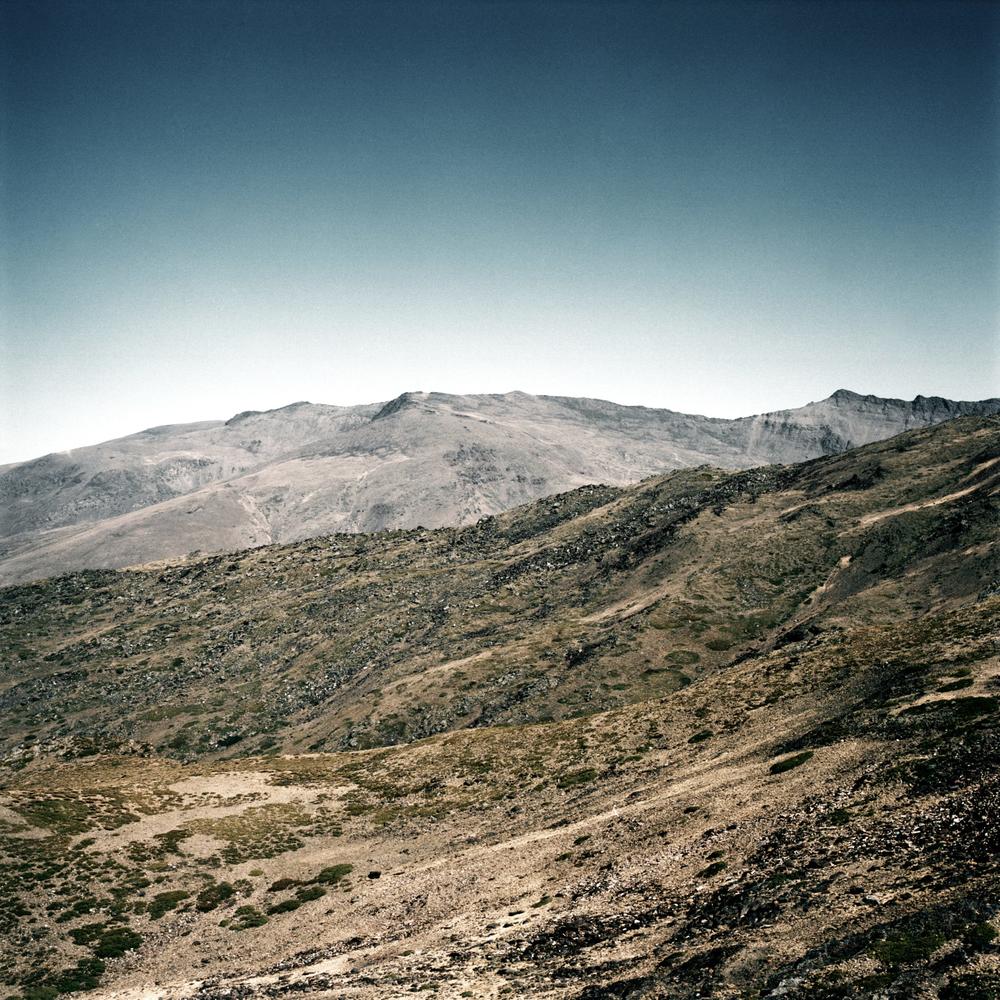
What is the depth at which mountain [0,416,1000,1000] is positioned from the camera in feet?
88.4

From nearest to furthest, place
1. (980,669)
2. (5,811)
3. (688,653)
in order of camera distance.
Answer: (980,669), (5,811), (688,653)

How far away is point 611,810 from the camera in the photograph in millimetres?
49062

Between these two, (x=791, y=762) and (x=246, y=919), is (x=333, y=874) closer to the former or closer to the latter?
(x=246, y=919)

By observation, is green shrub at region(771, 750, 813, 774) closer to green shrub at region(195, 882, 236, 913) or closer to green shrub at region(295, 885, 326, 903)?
green shrub at region(295, 885, 326, 903)

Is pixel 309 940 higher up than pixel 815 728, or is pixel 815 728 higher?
pixel 815 728

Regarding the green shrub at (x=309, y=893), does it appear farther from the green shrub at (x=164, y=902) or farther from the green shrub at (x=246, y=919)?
the green shrub at (x=164, y=902)

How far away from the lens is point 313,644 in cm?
17000

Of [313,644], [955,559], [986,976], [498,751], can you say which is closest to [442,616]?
[313,644]

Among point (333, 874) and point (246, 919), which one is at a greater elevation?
point (246, 919)

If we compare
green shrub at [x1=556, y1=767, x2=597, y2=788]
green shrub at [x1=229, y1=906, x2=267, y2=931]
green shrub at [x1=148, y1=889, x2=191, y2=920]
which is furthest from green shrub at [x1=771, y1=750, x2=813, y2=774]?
green shrub at [x1=148, y1=889, x2=191, y2=920]

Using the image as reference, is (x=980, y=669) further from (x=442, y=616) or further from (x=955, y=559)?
(x=442, y=616)

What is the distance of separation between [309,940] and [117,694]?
147m

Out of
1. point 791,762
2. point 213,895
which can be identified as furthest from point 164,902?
point 791,762

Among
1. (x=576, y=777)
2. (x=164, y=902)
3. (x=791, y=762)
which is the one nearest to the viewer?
(x=791, y=762)
